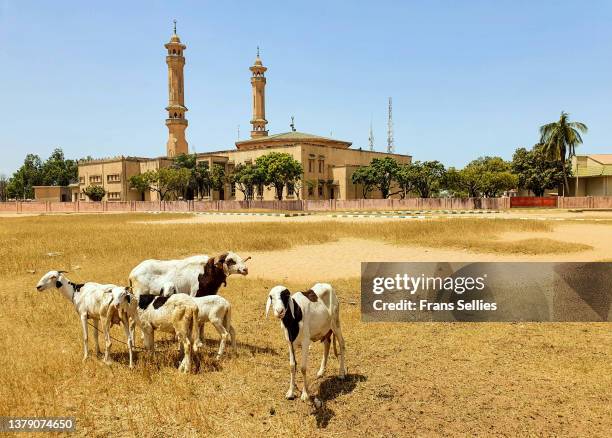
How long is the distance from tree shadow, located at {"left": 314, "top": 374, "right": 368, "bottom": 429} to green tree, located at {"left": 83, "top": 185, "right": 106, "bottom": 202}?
87866 mm

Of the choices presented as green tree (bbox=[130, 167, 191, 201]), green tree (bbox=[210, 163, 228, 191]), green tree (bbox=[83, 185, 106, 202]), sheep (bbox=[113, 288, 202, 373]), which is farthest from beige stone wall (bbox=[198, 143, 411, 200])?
sheep (bbox=[113, 288, 202, 373])

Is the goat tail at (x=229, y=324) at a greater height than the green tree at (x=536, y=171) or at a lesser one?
lesser

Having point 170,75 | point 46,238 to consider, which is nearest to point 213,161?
point 170,75

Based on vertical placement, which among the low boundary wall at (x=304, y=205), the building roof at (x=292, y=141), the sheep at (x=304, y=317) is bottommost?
the sheep at (x=304, y=317)

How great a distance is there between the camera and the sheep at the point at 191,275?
8477mm

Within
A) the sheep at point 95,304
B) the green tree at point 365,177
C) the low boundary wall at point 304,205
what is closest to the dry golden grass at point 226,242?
the sheep at point 95,304

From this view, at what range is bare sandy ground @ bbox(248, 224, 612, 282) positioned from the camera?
15.8 metres

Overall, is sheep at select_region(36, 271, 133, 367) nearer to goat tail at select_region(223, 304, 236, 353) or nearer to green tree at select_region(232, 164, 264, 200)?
goat tail at select_region(223, 304, 236, 353)

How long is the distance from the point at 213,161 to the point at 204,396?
7537 cm

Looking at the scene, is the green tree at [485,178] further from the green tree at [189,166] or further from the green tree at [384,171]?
the green tree at [189,166]

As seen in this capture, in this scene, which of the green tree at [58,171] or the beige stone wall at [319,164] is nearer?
the beige stone wall at [319,164]

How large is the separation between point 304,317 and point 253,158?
73223 millimetres

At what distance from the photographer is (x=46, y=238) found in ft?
85.9

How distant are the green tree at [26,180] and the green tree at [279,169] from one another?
3063 inches
